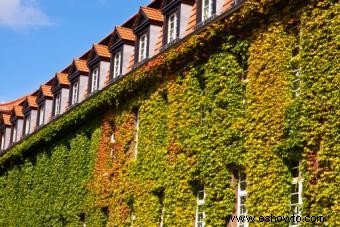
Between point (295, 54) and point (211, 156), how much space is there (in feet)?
14.6

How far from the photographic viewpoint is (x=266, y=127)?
2134 cm

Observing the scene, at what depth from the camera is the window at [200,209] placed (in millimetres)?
23884

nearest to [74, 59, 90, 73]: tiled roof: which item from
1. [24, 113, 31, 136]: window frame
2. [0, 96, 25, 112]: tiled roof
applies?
[24, 113, 31, 136]: window frame

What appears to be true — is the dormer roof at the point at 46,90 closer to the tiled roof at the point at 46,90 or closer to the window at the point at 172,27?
the tiled roof at the point at 46,90

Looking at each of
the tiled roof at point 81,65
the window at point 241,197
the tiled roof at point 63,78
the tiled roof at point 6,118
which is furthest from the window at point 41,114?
the window at point 241,197

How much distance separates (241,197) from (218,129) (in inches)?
97.8

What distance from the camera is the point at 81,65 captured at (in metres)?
37.2

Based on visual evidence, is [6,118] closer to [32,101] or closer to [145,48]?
[32,101]

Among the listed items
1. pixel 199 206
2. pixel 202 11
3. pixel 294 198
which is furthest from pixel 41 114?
pixel 294 198

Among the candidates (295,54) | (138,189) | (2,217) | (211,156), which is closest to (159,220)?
(138,189)

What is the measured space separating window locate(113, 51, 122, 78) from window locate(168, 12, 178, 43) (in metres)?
4.37

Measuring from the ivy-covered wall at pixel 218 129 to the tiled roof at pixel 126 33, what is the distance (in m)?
2.93

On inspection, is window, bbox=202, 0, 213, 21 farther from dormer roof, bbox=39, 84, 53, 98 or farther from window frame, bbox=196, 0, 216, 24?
dormer roof, bbox=39, 84, 53, 98

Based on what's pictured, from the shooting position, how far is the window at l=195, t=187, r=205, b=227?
23884 millimetres
